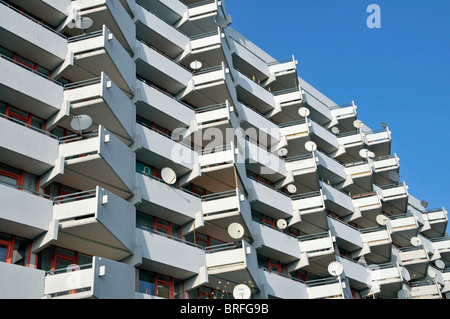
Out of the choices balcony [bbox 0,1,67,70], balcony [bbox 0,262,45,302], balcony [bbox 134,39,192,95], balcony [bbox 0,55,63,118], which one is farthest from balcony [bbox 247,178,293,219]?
balcony [bbox 0,262,45,302]

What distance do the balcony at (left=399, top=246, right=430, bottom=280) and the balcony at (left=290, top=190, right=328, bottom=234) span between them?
13.3 m

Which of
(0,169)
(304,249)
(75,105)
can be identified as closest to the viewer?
(0,169)

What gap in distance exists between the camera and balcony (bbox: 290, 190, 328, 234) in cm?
3509

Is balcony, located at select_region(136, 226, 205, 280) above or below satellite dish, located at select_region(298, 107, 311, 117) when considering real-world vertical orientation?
below

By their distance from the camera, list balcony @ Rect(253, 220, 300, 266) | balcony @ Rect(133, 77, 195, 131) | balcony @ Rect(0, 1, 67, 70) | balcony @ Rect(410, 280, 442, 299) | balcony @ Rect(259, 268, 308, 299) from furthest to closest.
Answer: balcony @ Rect(410, 280, 442, 299) → balcony @ Rect(253, 220, 300, 266) → balcony @ Rect(133, 77, 195, 131) → balcony @ Rect(259, 268, 308, 299) → balcony @ Rect(0, 1, 67, 70)

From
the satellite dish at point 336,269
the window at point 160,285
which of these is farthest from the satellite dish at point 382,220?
the window at point 160,285

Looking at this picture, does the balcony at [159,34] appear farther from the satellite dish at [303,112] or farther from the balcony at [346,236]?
the balcony at [346,236]

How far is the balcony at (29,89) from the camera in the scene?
22.2 metres

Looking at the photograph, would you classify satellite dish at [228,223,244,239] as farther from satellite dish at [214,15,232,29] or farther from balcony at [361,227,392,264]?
balcony at [361,227,392,264]

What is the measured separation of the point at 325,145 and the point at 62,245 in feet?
91.0

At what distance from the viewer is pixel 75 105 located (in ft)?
79.5
